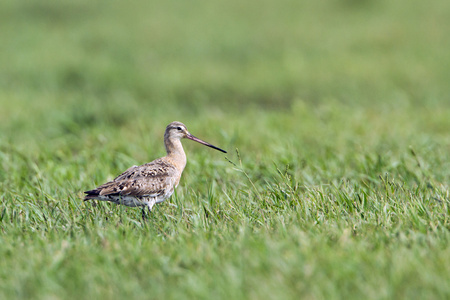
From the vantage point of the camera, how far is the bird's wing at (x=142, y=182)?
5828mm

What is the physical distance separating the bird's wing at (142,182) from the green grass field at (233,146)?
22cm

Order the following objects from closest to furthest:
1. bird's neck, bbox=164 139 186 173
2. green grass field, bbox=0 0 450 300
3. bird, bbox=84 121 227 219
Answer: green grass field, bbox=0 0 450 300, bird, bbox=84 121 227 219, bird's neck, bbox=164 139 186 173

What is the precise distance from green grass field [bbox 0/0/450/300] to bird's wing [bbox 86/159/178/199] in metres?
0.22

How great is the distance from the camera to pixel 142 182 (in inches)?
236

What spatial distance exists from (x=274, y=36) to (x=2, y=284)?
562 inches

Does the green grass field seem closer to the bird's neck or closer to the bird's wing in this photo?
the bird's wing

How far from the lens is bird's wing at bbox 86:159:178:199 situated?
5.83 meters

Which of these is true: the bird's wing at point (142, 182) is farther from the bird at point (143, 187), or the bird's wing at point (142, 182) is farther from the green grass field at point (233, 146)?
the green grass field at point (233, 146)

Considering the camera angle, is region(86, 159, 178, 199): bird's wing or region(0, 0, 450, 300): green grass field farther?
region(86, 159, 178, 199): bird's wing

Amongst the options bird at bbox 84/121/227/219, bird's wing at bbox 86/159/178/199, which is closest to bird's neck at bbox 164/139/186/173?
bird at bbox 84/121/227/219

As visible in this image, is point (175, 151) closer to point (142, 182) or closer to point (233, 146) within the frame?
point (142, 182)

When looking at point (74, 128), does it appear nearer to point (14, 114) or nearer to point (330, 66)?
point (14, 114)

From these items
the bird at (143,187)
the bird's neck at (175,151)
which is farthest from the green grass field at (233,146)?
the bird's neck at (175,151)

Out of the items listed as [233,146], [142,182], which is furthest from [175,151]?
[233,146]
